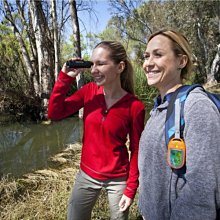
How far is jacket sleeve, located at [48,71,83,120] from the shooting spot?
1990 mm

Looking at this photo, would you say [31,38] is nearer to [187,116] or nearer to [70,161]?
[70,161]

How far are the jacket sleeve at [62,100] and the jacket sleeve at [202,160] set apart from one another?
3.42ft

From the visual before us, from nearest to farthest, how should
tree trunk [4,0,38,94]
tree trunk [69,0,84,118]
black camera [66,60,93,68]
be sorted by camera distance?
black camera [66,60,93,68], tree trunk [69,0,84,118], tree trunk [4,0,38,94]

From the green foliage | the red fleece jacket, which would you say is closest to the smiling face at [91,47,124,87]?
the red fleece jacket

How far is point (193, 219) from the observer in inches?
43.8

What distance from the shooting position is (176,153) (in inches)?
44.9

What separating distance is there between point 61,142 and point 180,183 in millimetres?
6231

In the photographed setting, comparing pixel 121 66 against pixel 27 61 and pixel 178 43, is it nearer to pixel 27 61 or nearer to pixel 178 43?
pixel 178 43

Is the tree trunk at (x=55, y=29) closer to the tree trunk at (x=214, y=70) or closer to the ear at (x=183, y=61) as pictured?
the ear at (x=183, y=61)

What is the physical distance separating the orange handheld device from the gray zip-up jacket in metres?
0.02

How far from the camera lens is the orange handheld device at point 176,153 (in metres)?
1.13

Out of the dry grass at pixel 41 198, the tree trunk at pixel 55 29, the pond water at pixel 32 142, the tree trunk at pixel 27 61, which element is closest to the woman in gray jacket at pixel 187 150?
the dry grass at pixel 41 198

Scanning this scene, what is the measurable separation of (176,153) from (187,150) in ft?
0.14

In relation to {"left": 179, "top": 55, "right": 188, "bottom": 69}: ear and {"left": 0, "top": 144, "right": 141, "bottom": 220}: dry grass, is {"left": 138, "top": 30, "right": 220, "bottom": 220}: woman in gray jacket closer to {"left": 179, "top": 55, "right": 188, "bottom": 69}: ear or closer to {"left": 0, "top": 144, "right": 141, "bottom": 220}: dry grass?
{"left": 179, "top": 55, "right": 188, "bottom": 69}: ear
